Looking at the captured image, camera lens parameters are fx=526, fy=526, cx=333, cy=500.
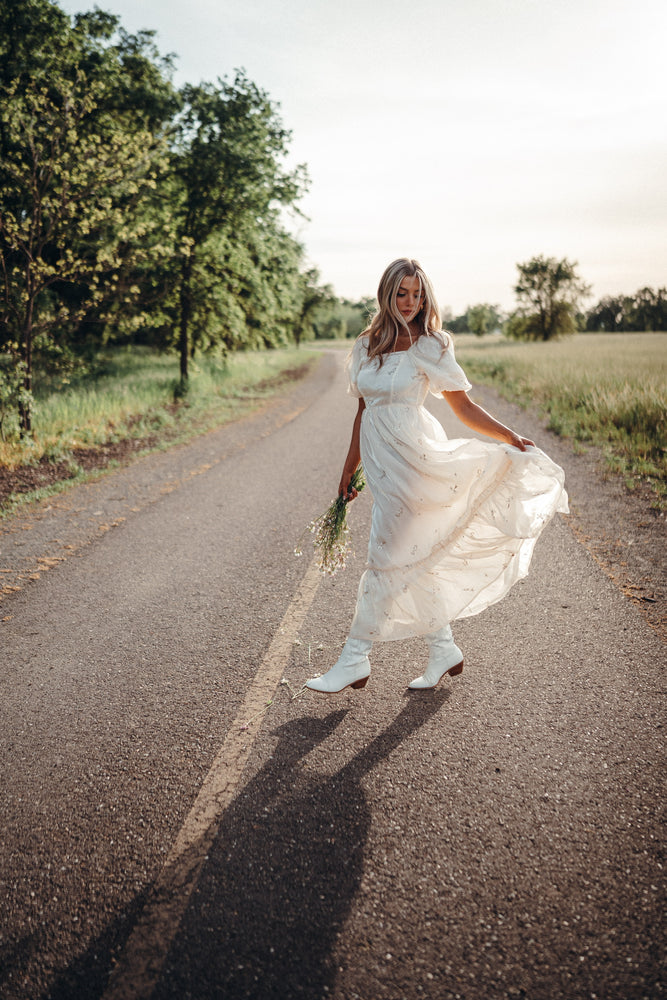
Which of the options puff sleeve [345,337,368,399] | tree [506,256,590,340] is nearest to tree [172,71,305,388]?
puff sleeve [345,337,368,399]

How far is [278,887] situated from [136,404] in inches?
469

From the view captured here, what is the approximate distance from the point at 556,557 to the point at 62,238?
9.51 m

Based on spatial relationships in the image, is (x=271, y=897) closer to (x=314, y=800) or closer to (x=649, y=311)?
(x=314, y=800)

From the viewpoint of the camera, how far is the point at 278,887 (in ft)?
6.41

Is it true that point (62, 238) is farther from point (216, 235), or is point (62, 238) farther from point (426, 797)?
point (426, 797)

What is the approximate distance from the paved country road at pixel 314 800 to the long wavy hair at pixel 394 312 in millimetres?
1959

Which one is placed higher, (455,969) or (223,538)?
(223,538)

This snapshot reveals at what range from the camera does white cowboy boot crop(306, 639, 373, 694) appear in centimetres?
301

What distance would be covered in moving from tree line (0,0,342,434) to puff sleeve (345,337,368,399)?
7174 millimetres

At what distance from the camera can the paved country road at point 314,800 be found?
68.1 inches

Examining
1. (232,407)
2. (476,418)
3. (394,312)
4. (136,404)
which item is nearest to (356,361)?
(394,312)

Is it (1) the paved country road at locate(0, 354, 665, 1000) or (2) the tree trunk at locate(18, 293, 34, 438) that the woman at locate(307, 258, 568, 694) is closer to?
(1) the paved country road at locate(0, 354, 665, 1000)

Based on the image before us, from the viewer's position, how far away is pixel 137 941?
5.87ft

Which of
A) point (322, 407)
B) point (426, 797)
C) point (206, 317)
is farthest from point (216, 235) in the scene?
point (426, 797)
